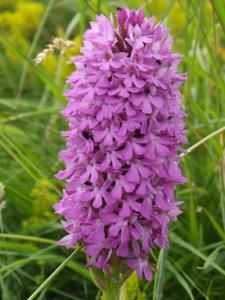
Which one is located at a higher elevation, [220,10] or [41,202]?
[220,10]

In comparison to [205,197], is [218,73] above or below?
above

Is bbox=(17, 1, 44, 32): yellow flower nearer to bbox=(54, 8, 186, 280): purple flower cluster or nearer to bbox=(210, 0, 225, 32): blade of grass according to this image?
bbox=(210, 0, 225, 32): blade of grass

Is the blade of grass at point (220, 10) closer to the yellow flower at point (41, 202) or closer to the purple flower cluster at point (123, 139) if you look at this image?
the purple flower cluster at point (123, 139)

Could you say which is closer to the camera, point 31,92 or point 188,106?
point 188,106

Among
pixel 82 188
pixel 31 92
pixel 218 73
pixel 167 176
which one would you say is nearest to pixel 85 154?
pixel 82 188

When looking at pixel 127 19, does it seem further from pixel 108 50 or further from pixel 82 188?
pixel 82 188

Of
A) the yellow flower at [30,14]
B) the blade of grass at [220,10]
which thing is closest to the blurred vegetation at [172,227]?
the blade of grass at [220,10]

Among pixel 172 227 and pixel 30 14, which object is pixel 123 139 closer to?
pixel 172 227

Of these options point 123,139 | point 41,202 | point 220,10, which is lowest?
point 41,202

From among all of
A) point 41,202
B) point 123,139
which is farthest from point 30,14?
point 123,139

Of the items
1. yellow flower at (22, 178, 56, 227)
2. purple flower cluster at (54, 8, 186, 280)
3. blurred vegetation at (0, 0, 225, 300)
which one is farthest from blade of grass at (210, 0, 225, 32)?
yellow flower at (22, 178, 56, 227)
